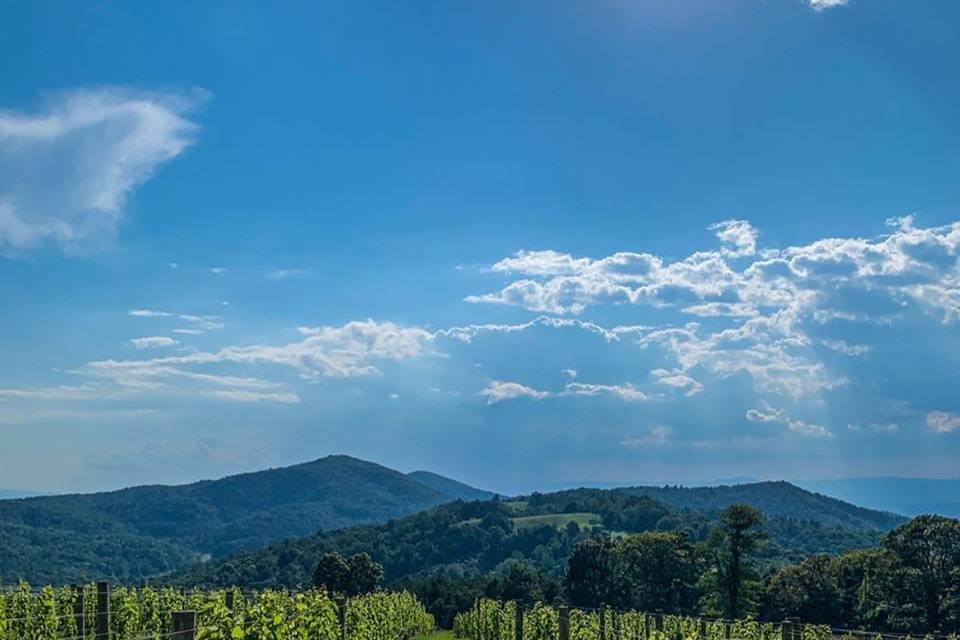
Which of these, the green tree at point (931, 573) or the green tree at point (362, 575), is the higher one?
the green tree at point (931, 573)

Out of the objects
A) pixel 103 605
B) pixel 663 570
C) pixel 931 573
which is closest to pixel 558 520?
pixel 663 570

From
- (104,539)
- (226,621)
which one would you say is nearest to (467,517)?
(104,539)

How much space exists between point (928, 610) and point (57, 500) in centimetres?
19391

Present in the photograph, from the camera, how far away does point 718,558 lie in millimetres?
52438

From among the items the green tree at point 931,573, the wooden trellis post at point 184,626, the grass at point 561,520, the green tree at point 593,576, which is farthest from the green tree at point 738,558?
the grass at point 561,520

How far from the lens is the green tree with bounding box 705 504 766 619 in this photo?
5091 cm

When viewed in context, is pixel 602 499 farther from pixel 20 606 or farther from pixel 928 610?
pixel 20 606

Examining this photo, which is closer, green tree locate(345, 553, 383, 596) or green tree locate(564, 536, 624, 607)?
green tree locate(345, 553, 383, 596)

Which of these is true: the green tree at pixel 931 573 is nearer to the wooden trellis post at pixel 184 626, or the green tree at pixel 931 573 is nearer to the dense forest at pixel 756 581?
the dense forest at pixel 756 581

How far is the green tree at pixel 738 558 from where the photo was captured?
50906 mm

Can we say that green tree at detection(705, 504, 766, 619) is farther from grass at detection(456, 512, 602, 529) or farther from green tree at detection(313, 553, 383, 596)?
grass at detection(456, 512, 602, 529)

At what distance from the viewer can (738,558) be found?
167 feet

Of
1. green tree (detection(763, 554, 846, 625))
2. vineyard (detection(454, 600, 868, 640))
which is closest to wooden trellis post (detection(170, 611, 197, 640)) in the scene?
vineyard (detection(454, 600, 868, 640))

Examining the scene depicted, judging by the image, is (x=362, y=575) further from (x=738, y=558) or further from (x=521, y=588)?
(x=738, y=558)
